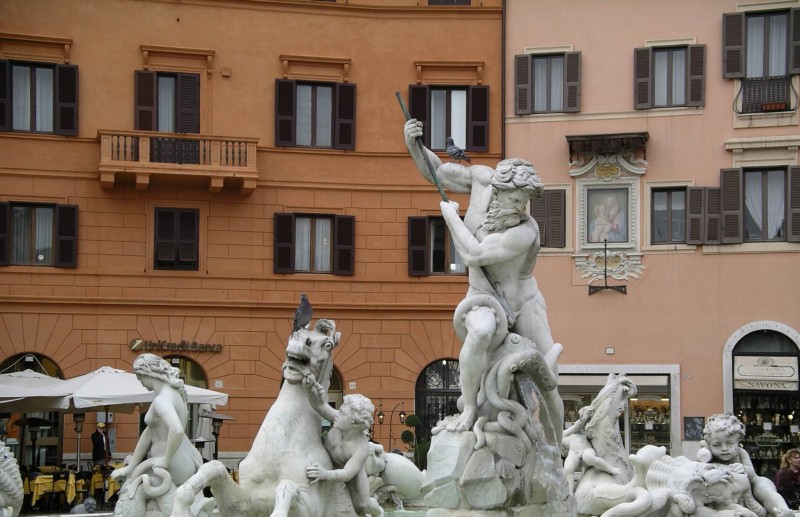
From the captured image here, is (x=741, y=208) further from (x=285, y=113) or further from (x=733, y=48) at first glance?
(x=285, y=113)

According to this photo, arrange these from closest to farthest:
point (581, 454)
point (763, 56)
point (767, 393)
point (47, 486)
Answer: point (581, 454), point (47, 486), point (767, 393), point (763, 56)

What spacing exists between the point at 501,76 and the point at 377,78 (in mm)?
3253

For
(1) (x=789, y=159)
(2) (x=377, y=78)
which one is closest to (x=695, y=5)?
(1) (x=789, y=159)

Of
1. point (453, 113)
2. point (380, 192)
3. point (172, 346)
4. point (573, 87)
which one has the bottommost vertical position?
point (172, 346)

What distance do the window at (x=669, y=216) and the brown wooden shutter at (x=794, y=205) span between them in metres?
2.56

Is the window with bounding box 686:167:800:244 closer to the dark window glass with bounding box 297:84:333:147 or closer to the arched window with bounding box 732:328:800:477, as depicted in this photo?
the arched window with bounding box 732:328:800:477

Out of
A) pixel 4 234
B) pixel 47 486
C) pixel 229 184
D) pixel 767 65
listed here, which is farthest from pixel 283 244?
pixel 767 65

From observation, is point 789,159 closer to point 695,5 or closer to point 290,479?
point 695,5

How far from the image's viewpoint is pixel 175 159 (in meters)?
32.0

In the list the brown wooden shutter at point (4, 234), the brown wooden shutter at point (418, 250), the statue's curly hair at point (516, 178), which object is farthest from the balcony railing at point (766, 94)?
the statue's curly hair at point (516, 178)

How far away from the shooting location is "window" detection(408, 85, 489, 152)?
33.7 m

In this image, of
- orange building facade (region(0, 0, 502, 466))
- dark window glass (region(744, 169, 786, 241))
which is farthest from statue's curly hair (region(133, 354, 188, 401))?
dark window glass (region(744, 169, 786, 241))

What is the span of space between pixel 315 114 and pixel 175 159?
4.02 metres

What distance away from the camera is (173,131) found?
32.8 m
